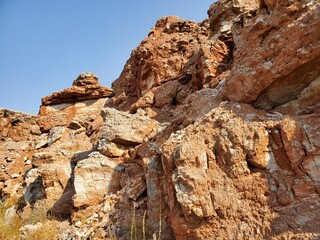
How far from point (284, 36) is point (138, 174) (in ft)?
15.6

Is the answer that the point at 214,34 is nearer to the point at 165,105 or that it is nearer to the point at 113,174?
the point at 165,105

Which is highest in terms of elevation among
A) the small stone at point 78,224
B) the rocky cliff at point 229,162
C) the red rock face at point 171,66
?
the red rock face at point 171,66

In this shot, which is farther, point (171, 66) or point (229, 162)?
point (171, 66)

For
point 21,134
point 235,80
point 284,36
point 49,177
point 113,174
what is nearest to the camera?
point 284,36

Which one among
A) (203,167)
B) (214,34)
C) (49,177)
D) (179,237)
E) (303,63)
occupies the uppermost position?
(214,34)

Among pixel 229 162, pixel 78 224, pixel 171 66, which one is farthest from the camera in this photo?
pixel 171 66

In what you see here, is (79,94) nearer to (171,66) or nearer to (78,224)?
(171,66)

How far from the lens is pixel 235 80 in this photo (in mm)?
5254

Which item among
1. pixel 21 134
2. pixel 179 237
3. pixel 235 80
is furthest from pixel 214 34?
pixel 21 134

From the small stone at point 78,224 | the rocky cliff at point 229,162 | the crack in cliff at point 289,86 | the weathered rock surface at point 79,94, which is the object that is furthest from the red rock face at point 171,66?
the small stone at point 78,224

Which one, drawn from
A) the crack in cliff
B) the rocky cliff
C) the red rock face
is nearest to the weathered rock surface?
the red rock face

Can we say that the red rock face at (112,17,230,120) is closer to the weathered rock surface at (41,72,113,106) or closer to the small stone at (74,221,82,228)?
the weathered rock surface at (41,72,113,106)

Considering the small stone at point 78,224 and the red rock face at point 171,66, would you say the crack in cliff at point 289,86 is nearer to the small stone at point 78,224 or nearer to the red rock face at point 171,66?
the red rock face at point 171,66

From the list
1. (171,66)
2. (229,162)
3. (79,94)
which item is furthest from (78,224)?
(79,94)
